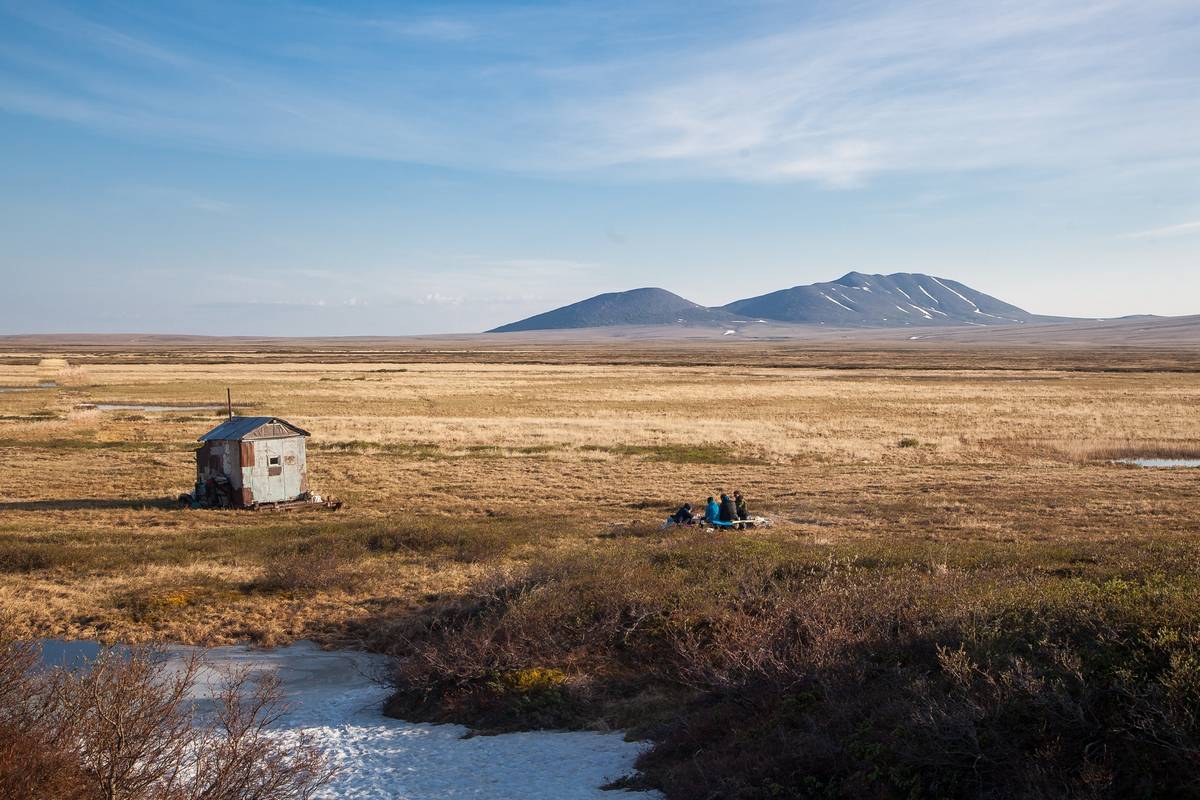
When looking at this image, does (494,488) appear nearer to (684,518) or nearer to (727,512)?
(684,518)

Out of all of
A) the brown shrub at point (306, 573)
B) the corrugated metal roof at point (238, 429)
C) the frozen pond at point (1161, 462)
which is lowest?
the frozen pond at point (1161, 462)

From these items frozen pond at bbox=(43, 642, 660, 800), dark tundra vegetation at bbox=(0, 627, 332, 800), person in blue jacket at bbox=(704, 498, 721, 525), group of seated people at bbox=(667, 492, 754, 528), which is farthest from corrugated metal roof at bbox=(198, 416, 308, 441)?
dark tundra vegetation at bbox=(0, 627, 332, 800)

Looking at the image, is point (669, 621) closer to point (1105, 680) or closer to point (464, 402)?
point (1105, 680)

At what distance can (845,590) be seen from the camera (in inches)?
421

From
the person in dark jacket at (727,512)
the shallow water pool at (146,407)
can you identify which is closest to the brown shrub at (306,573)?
the person in dark jacket at (727,512)

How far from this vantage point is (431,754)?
9438 millimetres

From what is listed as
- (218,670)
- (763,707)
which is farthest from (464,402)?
(763,707)

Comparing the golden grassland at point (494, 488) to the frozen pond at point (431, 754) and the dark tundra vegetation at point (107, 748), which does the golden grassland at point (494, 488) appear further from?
the dark tundra vegetation at point (107, 748)

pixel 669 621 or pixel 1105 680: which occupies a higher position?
pixel 1105 680

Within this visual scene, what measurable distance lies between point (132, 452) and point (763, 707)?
35.0m

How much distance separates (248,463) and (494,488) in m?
7.85

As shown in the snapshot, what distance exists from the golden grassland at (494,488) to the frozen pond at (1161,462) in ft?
3.72

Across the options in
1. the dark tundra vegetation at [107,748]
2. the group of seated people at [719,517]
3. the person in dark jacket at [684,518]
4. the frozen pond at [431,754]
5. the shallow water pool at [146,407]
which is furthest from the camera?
the shallow water pool at [146,407]

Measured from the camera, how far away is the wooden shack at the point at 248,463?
82.8 ft
